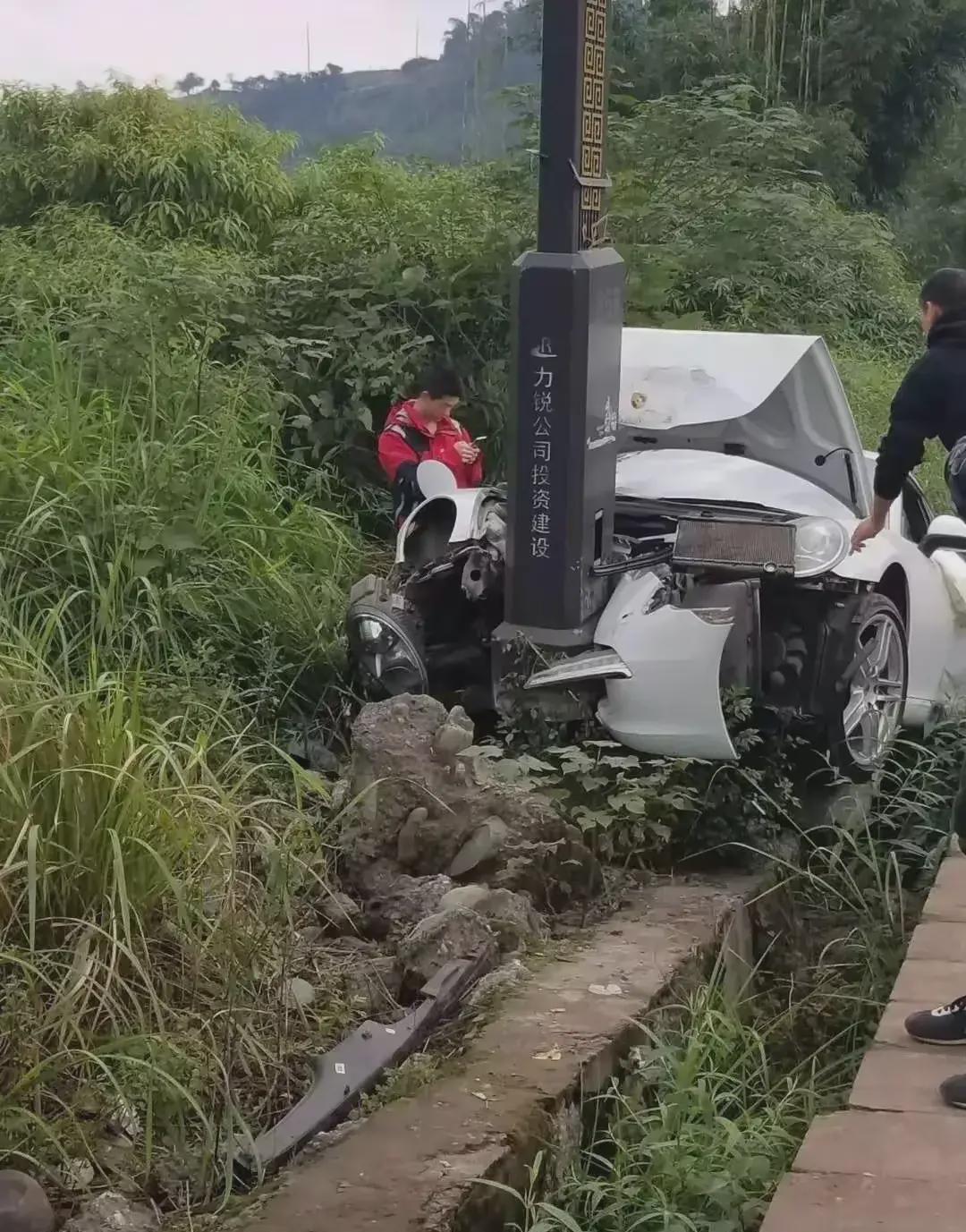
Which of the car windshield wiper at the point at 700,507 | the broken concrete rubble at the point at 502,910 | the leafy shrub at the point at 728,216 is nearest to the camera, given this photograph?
the broken concrete rubble at the point at 502,910

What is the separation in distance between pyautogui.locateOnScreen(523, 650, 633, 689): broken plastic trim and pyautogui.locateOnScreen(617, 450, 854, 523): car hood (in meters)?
1.09

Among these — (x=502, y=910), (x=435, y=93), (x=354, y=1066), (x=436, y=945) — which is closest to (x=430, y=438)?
(x=502, y=910)

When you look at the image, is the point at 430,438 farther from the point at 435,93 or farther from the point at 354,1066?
the point at 435,93

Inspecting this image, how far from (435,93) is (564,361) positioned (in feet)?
25.5

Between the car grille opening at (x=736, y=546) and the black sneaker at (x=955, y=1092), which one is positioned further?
the car grille opening at (x=736, y=546)

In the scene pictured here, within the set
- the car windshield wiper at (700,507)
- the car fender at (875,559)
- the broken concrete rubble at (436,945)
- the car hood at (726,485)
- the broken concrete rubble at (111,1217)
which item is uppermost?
the car hood at (726,485)

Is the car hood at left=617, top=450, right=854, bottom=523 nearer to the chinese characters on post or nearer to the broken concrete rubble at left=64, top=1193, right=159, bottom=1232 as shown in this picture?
the chinese characters on post

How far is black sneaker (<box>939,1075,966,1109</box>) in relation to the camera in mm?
3074

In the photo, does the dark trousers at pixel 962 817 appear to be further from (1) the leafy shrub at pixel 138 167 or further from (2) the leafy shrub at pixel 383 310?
(1) the leafy shrub at pixel 138 167

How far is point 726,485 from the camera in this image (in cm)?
576

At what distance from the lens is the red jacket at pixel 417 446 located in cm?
686

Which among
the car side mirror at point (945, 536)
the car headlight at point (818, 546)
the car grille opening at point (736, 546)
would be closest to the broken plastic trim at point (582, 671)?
the car grille opening at point (736, 546)

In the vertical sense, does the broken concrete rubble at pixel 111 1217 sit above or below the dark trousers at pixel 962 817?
below

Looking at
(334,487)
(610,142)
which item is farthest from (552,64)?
(610,142)
